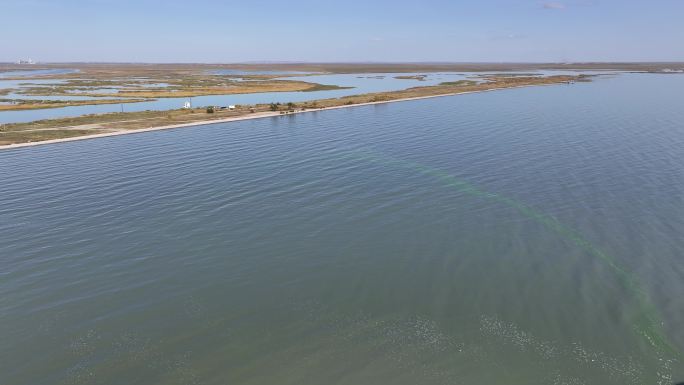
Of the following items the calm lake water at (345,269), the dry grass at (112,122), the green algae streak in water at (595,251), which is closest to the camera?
the calm lake water at (345,269)

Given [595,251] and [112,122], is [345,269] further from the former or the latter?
[112,122]

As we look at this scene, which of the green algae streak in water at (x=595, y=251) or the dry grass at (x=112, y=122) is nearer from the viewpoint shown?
the green algae streak in water at (x=595, y=251)

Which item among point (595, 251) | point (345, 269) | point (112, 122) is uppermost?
point (112, 122)

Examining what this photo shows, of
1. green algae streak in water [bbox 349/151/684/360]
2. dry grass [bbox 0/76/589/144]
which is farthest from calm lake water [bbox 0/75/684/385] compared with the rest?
dry grass [bbox 0/76/589/144]

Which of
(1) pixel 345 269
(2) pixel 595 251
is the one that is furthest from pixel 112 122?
(2) pixel 595 251

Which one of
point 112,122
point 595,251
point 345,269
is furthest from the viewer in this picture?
point 112,122

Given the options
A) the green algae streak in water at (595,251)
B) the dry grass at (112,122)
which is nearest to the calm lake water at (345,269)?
the green algae streak in water at (595,251)

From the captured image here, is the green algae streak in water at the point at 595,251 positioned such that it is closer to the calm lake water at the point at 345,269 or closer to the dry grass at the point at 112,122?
the calm lake water at the point at 345,269

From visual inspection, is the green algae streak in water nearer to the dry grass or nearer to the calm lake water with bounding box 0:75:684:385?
the calm lake water with bounding box 0:75:684:385

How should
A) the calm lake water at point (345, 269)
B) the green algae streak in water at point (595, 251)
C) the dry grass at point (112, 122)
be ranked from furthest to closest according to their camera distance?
the dry grass at point (112, 122) < the green algae streak in water at point (595, 251) < the calm lake water at point (345, 269)
